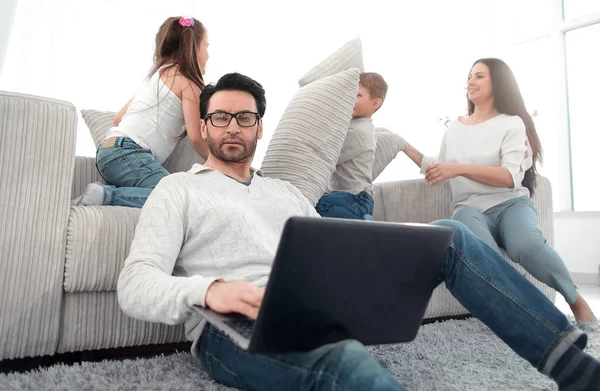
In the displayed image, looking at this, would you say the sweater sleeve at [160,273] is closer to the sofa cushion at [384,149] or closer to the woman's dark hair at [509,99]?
the sofa cushion at [384,149]

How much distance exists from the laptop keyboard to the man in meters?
0.01

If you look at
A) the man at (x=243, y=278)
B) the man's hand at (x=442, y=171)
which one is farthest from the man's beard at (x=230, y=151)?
the man's hand at (x=442, y=171)

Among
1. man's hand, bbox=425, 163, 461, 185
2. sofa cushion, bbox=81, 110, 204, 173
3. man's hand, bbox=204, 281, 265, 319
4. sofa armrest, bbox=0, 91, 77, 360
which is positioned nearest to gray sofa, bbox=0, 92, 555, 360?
sofa armrest, bbox=0, 91, 77, 360

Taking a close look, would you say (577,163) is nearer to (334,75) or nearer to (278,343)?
(334,75)

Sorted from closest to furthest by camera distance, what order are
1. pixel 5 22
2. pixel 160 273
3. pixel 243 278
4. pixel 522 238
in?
pixel 160 273, pixel 243 278, pixel 522 238, pixel 5 22

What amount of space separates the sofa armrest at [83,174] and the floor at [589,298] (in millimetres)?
2026

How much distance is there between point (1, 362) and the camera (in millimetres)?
1142

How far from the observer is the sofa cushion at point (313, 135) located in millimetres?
1649

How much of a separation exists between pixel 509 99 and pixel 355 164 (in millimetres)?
767

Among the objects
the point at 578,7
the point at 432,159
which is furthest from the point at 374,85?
the point at 578,7

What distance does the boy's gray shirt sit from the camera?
1.90 m

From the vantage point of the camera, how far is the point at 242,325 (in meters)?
0.76

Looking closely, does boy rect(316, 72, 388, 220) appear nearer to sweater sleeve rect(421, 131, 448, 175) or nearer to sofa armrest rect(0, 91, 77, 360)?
sweater sleeve rect(421, 131, 448, 175)

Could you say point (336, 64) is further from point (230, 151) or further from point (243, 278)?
point (243, 278)
